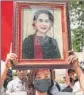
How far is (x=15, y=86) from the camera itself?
2432mm

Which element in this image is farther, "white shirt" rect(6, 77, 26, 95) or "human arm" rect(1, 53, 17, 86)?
"white shirt" rect(6, 77, 26, 95)

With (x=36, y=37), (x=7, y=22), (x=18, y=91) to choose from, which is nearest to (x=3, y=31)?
(x=7, y=22)

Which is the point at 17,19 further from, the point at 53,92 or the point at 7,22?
the point at 53,92

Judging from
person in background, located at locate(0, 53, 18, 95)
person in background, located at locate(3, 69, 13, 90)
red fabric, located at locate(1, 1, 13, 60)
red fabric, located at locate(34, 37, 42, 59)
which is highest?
red fabric, located at locate(1, 1, 13, 60)

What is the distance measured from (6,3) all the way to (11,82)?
58 cm

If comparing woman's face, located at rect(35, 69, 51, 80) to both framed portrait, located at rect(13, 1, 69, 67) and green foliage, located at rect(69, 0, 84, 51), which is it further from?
green foliage, located at rect(69, 0, 84, 51)

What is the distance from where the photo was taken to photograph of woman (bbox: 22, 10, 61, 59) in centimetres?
240

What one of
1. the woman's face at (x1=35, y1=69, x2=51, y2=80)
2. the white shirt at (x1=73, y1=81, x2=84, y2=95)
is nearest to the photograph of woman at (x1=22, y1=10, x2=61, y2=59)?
the woman's face at (x1=35, y1=69, x2=51, y2=80)

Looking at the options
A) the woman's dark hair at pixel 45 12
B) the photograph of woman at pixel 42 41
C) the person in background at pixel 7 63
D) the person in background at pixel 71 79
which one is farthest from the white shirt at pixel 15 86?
the woman's dark hair at pixel 45 12

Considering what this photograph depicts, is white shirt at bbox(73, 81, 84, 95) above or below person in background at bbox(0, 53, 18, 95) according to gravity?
below

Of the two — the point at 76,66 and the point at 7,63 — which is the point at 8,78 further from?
the point at 76,66

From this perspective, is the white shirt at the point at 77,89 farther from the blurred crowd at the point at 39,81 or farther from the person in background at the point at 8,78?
the person in background at the point at 8,78

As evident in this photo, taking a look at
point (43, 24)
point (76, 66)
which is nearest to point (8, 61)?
point (43, 24)

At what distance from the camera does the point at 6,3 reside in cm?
245
